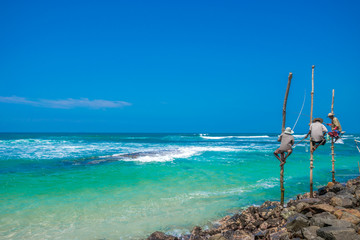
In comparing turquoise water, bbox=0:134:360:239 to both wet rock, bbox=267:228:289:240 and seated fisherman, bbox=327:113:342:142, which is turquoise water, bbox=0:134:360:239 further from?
wet rock, bbox=267:228:289:240

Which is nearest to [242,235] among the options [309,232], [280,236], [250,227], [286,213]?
[250,227]

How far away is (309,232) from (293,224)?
0.52 metres

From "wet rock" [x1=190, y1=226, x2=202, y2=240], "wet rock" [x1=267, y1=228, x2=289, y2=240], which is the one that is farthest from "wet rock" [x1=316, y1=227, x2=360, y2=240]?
"wet rock" [x1=190, y1=226, x2=202, y2=240]

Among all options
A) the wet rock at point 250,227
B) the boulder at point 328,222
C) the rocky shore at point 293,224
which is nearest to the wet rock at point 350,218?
the rocky shore at point 293,224

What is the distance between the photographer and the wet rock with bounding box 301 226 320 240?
12.3 feet

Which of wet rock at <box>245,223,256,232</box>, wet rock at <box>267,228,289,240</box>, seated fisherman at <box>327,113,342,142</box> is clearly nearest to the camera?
wet rock at <box>267,228,289,240</box>

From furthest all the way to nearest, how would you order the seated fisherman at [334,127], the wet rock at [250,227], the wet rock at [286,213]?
the seated fisherman at [334,127] < the wet rock at [286,213] < the wet rock at [250,227]

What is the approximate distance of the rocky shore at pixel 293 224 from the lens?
12.4 ft

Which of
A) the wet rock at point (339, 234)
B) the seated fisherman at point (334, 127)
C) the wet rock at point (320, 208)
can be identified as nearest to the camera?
the wet rock at point (339, 234)

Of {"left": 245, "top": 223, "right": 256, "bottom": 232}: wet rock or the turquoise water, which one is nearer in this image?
{"left": 245, "top": 223, "right": 256, "bottom": 232}: wet rock

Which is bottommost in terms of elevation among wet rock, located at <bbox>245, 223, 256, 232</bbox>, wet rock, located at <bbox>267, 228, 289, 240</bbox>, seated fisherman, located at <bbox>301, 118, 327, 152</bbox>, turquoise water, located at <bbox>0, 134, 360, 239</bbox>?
turquoise water, located at <bbox>0, 134, 360, 239</bbox>

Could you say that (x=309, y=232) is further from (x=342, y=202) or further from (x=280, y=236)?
(x=342, y=202)

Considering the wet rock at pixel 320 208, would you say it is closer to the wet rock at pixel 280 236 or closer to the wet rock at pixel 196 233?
the wet rock at pixel 280 236

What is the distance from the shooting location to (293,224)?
4.37 m
